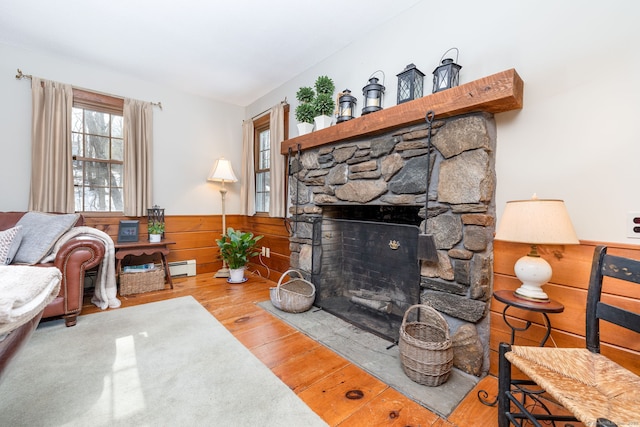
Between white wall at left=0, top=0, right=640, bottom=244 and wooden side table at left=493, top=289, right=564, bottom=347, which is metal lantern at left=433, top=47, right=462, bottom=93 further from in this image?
wooden side table at left=493, top=289, right=564, bottom=347

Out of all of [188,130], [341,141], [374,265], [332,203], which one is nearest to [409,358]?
[374,265]

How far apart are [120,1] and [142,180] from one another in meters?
1.83

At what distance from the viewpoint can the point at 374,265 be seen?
238 centimetres

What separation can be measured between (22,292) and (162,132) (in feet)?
11.6

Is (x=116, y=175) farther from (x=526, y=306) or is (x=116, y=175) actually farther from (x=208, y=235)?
(x=526, y=306)

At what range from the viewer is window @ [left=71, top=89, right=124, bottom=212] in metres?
3.08

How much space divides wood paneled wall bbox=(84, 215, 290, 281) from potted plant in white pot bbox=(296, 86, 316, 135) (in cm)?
122

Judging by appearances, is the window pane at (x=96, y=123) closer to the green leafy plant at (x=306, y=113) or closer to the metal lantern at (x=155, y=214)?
the metal lantern at (x=155, y=214)

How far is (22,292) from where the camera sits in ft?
1.73

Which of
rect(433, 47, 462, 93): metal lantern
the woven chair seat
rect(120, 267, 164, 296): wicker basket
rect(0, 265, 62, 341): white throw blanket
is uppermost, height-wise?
rect(433, 47, 462, 93): metal lantern

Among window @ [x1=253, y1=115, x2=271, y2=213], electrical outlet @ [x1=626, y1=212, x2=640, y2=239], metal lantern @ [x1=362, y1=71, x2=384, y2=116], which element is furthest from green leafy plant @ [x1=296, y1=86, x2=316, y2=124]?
electrical outlet @ [x1=626, y1=212, x2=640, y2=239]

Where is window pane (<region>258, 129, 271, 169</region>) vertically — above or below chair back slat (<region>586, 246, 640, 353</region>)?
above

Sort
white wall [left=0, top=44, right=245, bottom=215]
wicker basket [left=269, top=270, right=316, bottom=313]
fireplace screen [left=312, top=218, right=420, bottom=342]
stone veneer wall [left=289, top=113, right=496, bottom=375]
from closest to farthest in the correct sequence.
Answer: stone veneer wall [left=289, top=113, right=496, bottom=375] < fireplace screen [left=312, top=218, right=420, bottom=342] < wicker basket [left=269, top=270, right=316, bottom=313] < white wall [left=0, top=44, right=245, bottom=215]

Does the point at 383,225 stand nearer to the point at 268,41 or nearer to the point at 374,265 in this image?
the point at 374,265
